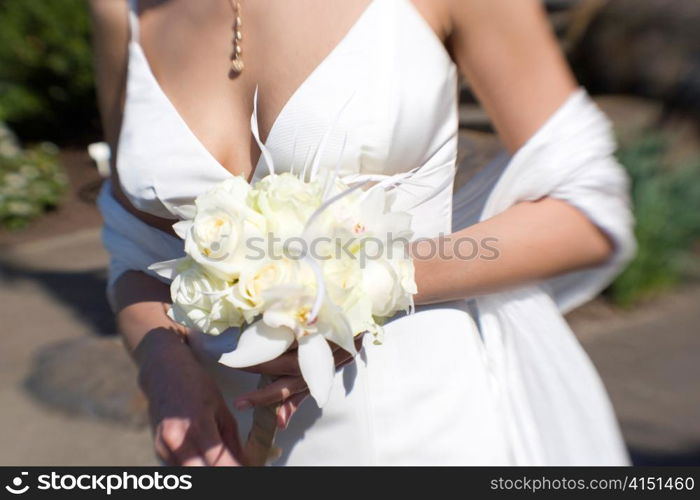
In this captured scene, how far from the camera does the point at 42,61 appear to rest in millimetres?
7527

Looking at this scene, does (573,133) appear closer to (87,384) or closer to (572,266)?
(572,266)

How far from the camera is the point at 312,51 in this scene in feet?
5.26

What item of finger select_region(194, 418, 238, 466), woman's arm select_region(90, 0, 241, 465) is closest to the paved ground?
woman's arm select_region(90, 0, 241, 465)

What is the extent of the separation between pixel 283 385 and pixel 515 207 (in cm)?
52

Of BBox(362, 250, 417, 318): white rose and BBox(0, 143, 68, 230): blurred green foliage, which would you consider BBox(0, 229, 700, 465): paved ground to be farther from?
BBox(362, 250, 417, 318): white rose

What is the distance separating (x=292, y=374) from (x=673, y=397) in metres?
3.27

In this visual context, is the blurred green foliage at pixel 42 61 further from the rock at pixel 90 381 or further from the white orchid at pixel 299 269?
the white orchid at pixel 299 269

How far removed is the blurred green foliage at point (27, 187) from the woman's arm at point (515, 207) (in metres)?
5.75

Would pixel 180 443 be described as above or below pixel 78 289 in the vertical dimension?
above

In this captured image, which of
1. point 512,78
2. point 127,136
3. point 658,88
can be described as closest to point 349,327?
point 512,78

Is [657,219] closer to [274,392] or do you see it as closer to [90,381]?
[90,381]

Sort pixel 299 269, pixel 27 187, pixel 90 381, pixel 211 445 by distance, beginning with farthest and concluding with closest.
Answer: pixel 27 187, pixel 90 381, pixel 211 445, pixel 299 269

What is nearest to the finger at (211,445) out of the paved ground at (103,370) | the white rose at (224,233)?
the white rose at (224,233)

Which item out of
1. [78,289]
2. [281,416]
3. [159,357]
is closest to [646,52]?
[78,289]
